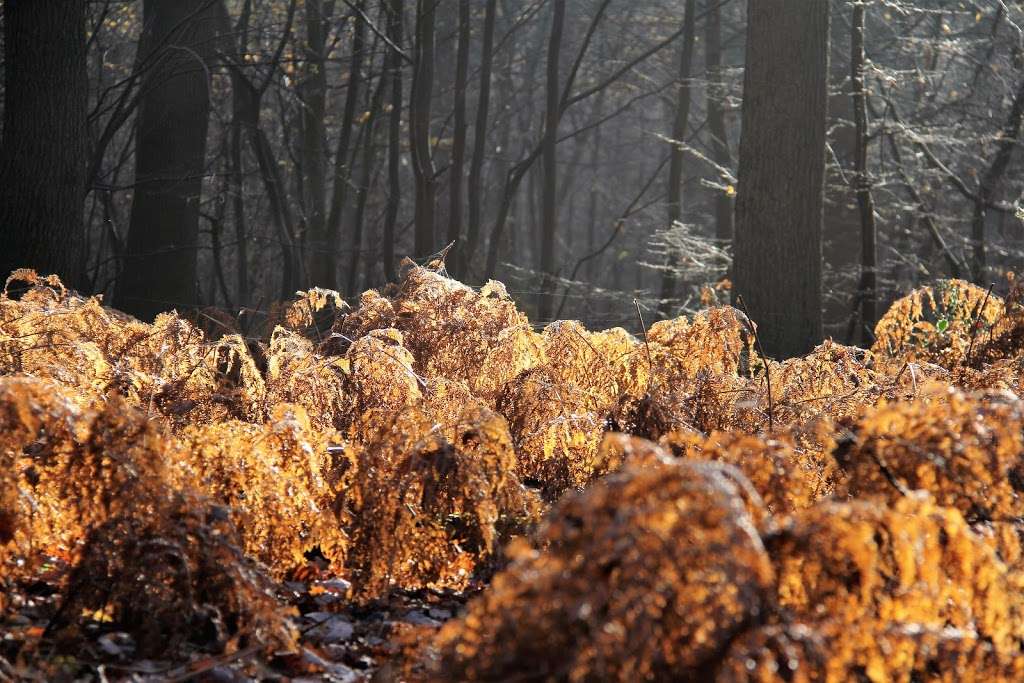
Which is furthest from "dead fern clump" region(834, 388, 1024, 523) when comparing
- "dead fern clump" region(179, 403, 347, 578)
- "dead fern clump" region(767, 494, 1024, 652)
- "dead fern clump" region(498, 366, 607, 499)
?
"dead fern clump" region(179, 403, 347, 578)

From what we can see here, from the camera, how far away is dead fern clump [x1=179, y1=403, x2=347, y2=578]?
2836 mm

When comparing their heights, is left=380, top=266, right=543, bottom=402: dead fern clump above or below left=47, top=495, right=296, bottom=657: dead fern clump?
above

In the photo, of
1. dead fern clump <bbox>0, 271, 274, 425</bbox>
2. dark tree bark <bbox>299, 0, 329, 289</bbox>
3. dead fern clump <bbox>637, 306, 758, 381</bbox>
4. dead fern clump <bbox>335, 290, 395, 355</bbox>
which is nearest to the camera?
dead fern clump <bbox>0, 271, 274, 425</bbox>

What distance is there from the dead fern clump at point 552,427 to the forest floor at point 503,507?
1 centimetres

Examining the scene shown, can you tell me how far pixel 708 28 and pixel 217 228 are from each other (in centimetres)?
846

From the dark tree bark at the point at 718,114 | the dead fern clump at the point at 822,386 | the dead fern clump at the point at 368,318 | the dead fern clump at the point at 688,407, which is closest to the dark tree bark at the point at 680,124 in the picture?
the dark tree bark at the point at 718,114

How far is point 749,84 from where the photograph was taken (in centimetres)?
776

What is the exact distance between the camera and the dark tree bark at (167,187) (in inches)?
437

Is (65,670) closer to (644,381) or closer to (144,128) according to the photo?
(644,381)

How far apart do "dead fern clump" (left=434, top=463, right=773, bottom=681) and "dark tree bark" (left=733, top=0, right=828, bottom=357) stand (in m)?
6.16

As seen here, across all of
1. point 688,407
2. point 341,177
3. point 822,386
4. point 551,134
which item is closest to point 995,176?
point 551,134

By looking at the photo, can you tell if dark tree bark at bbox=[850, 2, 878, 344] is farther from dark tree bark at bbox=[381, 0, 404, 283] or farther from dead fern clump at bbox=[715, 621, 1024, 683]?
dead fern clump at bbox=[715, 621, 1024, 683]

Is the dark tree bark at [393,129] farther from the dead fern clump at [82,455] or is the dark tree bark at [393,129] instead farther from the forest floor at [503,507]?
the dead fern clump at [82,455]

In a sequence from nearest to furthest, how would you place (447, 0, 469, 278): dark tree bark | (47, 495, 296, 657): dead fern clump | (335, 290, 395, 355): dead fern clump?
(47, 495, 296, 657): dead fern clump
(335, 290, 395, 355): dead fern clump
(447, 0, 469, 278): dark tree bark
